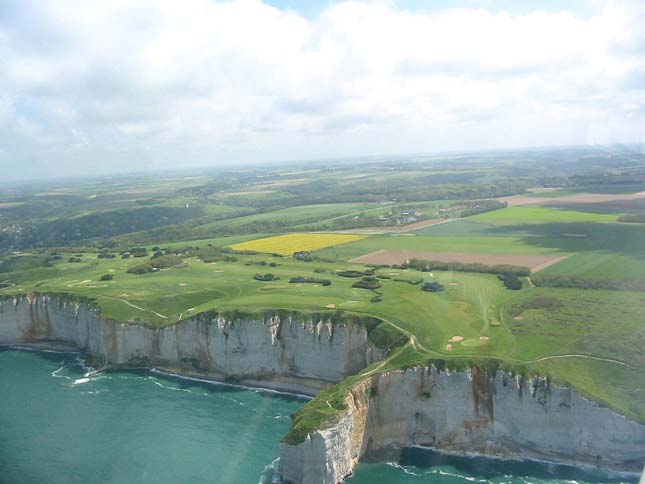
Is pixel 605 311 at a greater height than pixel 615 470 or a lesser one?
A: greater

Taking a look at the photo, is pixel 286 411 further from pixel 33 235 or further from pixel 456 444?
pixel 33 235

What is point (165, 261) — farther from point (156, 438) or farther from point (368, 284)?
point (156, 438)

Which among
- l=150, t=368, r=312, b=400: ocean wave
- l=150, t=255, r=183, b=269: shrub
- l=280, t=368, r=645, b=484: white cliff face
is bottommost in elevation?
l=150, t=368, r=312, b=400: ocean wave

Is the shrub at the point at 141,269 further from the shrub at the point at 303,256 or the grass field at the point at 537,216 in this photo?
the grass field at the point at 537,216

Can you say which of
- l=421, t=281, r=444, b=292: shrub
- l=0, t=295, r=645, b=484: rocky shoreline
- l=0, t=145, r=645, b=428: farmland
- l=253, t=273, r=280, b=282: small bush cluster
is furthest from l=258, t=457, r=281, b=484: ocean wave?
l=253, t=273, r=280, b=282: small bush cluster

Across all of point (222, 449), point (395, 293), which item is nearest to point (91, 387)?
point (222, 449)

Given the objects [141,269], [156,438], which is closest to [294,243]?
[141,269]

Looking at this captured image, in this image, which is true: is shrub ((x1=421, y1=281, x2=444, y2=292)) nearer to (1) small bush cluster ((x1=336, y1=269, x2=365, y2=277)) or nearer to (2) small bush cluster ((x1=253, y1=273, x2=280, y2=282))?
(1) small bush cluster ((x1=336, y1=269, x2=365, y2=277))
